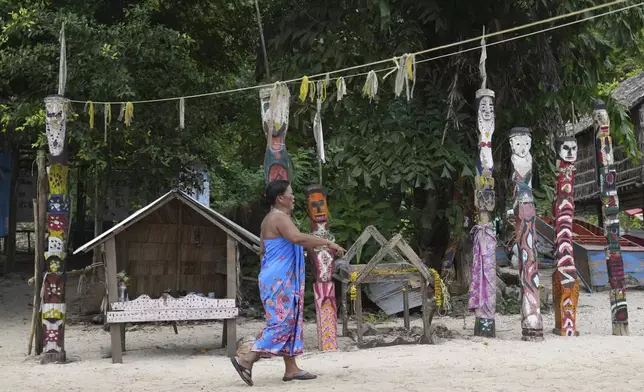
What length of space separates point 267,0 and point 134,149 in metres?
A: 3.73

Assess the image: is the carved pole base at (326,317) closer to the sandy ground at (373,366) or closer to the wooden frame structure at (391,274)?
the sandy ground at (373,366)

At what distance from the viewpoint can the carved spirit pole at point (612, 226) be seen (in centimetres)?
951

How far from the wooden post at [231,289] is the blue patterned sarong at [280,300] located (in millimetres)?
1990

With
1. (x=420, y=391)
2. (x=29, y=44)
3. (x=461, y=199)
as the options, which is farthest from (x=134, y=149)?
(x=420, y=391)

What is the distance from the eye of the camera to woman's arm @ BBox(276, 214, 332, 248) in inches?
249

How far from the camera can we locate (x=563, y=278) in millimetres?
9414

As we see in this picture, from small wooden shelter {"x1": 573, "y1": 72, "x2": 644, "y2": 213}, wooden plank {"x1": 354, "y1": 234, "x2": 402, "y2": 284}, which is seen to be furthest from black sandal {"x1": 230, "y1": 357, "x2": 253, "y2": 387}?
small wooden shelter {"x1": 573, "y1": 72, "x2": 644, "y2": 213}

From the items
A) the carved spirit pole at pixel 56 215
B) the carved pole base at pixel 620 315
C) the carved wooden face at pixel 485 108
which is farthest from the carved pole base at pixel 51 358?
the carved pole base at pixel 620 315

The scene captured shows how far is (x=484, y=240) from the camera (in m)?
9.30

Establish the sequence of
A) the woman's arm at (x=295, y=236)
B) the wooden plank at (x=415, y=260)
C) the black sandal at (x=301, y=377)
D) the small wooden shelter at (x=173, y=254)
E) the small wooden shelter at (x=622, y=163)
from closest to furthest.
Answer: the woman's arm at (x=295, y=236) < the black sandal at (x=301, y=377) < the wooden plank at (x=415, y=260) < the small wooden shelter at (x=173, y=254) < the small wooden shelter at (x=622, y=163)

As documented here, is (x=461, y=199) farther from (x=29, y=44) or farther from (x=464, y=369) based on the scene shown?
(x=29, y=44)

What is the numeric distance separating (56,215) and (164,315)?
1803mm

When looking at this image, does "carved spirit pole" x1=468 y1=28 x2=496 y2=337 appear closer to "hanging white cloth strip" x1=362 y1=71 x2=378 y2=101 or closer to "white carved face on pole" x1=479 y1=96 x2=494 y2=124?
"white carved face on pole" x1=479 y1=96 x2=494 y2=124

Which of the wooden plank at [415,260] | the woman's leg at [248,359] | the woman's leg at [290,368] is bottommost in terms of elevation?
the woman's leg at [290,368]
